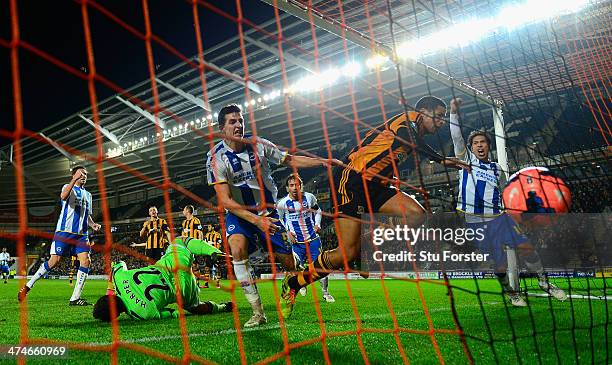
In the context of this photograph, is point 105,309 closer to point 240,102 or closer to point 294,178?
point 294,178

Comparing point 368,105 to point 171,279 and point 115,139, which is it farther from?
point 171,279

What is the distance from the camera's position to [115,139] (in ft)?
92.3

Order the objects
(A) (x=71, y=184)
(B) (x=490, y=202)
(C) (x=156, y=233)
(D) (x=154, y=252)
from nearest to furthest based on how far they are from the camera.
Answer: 1. (A) (x=71, y=184)
2. (B) (x=490, y=202)
3. (C) (x=156, y=233)
4. (D) (x=154, y=252)

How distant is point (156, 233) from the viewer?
988 cm

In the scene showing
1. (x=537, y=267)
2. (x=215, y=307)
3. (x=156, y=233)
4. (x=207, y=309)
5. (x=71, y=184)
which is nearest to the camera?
(x=207, y=309)

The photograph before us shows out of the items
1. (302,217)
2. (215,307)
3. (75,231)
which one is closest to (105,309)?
(215,307)

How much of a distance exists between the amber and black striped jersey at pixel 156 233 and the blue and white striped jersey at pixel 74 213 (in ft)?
8.90

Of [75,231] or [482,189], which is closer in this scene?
[482,189]

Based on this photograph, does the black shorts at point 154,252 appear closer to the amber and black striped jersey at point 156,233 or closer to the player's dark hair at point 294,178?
the amber and black striped jersey at point 156,233

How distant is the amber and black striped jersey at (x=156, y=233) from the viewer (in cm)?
967

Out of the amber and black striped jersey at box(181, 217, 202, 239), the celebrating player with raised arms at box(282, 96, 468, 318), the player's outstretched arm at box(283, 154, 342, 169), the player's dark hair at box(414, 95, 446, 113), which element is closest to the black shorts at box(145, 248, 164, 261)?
the amber and black striped jersey at box(181, 217, 202, 239)

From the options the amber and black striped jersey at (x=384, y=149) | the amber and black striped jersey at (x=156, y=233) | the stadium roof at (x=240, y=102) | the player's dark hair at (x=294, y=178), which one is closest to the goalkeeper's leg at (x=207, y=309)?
the player's dark hair at (x=294, y=178)

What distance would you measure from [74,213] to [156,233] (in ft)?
10.5

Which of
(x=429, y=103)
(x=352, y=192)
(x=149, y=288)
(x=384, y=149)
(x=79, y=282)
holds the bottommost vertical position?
(x=149, y=288)
